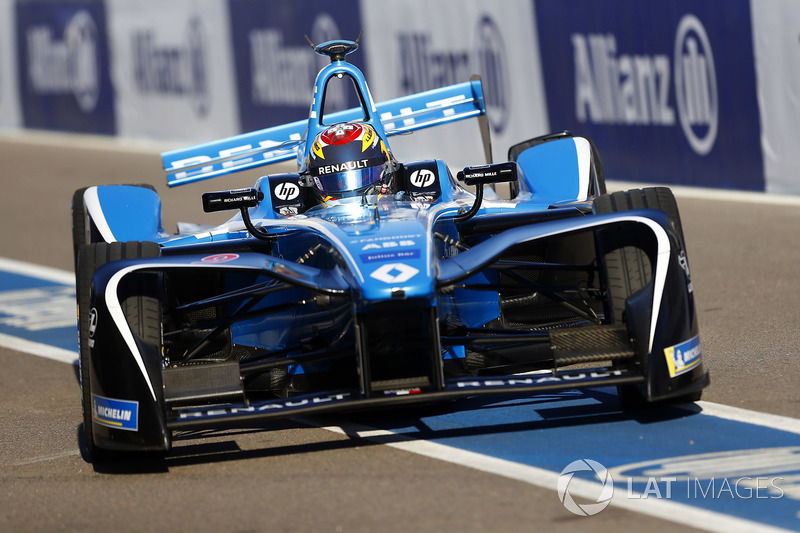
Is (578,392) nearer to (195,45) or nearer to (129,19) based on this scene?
(195,45)

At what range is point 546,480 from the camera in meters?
5.43

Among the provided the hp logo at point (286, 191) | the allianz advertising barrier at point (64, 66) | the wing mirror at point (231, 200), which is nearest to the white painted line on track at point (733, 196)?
the hp logo at point (286, 191)

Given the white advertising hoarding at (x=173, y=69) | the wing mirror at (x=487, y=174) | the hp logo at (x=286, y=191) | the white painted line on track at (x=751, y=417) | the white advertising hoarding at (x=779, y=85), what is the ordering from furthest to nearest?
the white advertising hoarding at (x=173, y=69) < the white advertising hoarding at (x=779, y=85) < the hp logo at (x=286, y=191) < the wing mirror at (x=487, y=174) < the white painted line on track at (x=751, y=417)

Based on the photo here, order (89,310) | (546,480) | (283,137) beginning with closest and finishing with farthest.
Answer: (546,480) < (89,310) < (283,137)

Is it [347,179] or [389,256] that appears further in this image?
[347,179]

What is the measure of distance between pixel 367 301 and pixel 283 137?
3.98 metres

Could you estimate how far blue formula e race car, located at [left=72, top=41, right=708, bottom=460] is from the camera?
19.4ft

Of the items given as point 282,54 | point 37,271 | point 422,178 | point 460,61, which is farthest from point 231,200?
point 282,54

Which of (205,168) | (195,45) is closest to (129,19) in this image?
(195,45)

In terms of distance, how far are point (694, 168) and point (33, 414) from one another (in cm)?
829

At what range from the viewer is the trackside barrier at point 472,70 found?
42.6 feet

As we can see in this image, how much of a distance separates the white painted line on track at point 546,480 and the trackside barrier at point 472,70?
760 centimetres

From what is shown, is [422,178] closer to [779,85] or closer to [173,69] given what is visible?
[779,85]

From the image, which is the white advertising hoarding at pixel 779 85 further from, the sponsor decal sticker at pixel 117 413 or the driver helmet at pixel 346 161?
the sponsor decal sticker at pixel 117 413
